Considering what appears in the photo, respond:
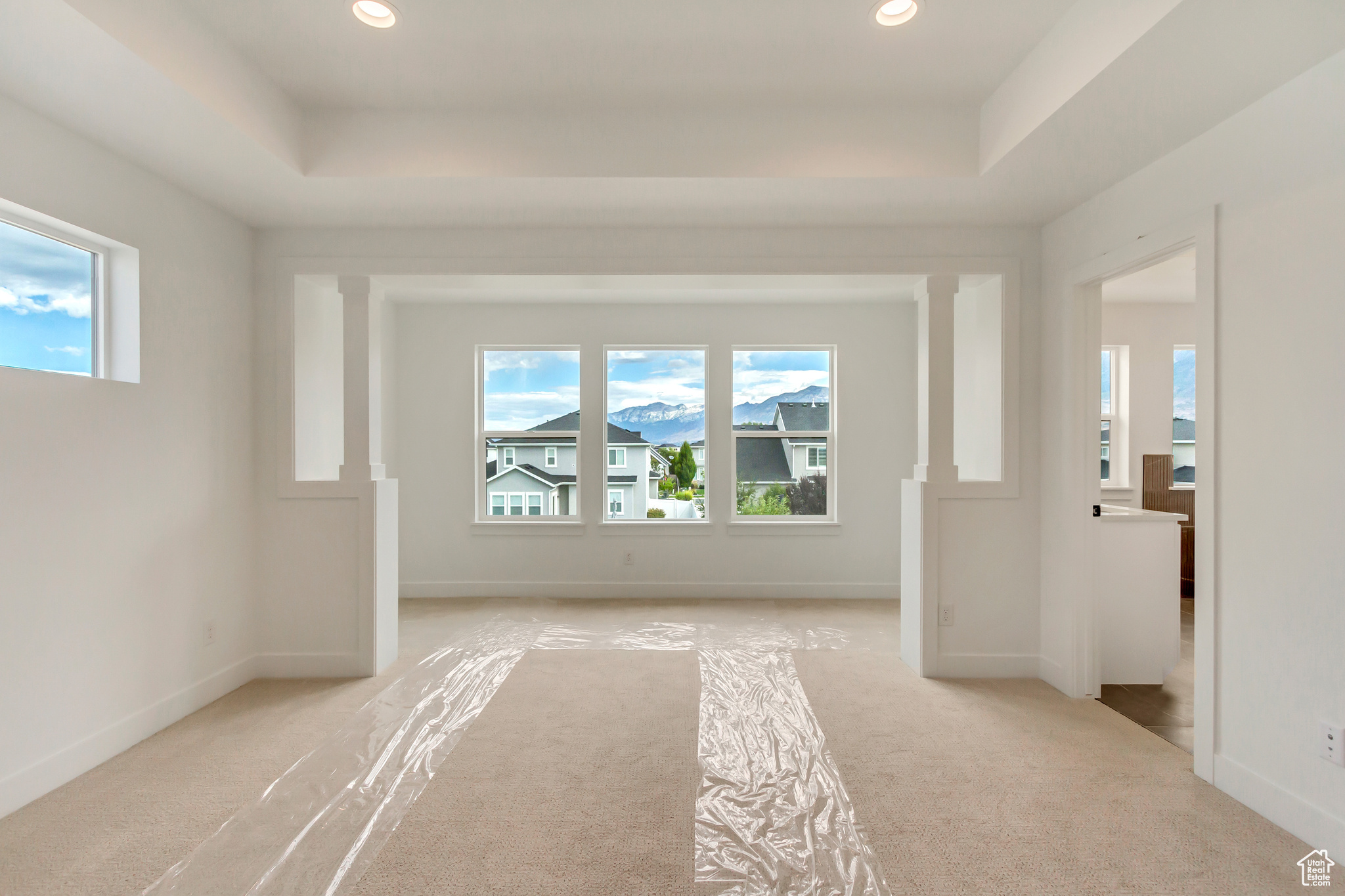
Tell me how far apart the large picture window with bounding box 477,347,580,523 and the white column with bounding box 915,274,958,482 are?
2904 millimetres

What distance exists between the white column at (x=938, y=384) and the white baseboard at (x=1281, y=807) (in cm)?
168

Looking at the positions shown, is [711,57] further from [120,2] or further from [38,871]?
[38,871]

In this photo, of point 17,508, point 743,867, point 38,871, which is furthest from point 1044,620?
point 17,508

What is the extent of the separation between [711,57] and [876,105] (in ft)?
2.80

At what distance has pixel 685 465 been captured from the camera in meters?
5.52

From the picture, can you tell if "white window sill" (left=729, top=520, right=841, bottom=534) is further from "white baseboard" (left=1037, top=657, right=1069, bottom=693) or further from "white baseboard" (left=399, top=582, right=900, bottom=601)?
"white baseboard" (left=1037, top=657, right=1069, bottom=693)

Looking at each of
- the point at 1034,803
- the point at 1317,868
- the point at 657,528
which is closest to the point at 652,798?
the point at 1034,803

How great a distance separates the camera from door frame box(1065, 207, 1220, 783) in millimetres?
2422

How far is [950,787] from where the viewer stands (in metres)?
2.38

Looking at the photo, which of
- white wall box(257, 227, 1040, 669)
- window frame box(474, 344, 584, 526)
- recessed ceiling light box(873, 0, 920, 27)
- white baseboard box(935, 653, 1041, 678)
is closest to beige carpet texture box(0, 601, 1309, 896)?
white baseboard box(935, 653, 1041, 678)

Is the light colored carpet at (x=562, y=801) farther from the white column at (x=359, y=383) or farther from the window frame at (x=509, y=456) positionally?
the window frame at (x=509, y=456)

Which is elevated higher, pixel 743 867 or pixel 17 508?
pixel 17 508

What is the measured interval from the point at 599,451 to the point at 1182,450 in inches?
217

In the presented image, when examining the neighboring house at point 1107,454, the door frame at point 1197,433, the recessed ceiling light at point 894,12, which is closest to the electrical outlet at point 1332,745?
the door frame at point 1197,433
